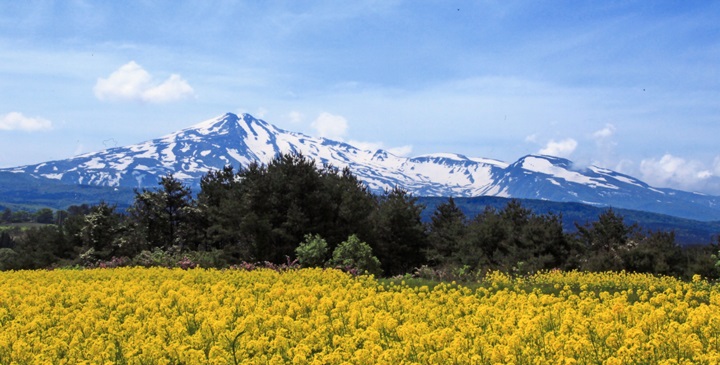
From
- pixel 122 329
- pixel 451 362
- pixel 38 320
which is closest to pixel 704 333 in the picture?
pixel 451 362

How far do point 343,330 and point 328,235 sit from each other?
998 inches

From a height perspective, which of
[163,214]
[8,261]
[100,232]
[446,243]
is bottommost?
[8,261]

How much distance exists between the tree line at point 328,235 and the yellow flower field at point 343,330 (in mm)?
12292

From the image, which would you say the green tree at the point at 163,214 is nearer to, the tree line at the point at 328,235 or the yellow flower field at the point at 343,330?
the tree line at the point at 328,235

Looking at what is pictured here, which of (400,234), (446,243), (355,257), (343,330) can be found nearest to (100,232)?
(400,234)

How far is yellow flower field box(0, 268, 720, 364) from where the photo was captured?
729cm

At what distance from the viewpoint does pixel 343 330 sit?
9773 millimetres

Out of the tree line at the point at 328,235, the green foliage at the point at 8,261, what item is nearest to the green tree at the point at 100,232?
the tree line at the point at 328,235

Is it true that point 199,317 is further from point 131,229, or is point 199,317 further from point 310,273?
point 131,229

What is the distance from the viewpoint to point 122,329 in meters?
9.88

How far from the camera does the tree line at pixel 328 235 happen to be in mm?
30047

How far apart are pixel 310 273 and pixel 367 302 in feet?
24.0

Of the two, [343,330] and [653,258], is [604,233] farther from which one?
[343,330]

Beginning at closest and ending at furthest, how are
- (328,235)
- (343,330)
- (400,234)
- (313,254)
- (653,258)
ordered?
(343,330) → (313,254) → (653,258) → (328,235) → (400,234)
